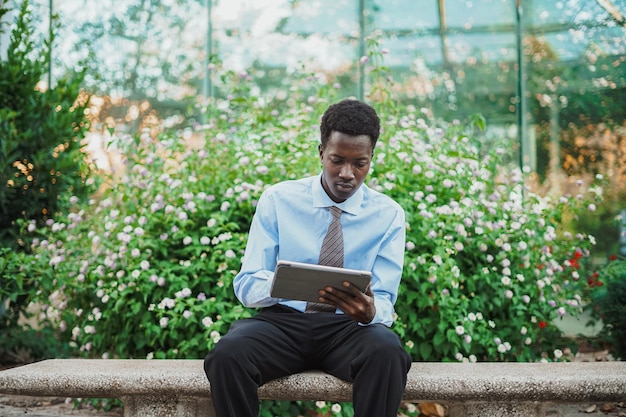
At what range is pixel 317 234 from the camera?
10.2ft

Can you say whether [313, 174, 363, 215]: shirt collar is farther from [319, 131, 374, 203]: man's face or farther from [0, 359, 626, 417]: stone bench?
[0, 359, 626, 417]: stone bench

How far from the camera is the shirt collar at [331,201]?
10.2ft

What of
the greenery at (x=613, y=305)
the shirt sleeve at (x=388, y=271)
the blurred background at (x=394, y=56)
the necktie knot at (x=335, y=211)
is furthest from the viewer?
the blurred background at (x=394, y=56)

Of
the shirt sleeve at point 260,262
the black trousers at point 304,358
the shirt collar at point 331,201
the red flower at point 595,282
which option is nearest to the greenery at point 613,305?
the red flower at point 595,282

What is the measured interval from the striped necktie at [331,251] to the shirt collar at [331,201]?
0.24 ft

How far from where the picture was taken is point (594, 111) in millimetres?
6449

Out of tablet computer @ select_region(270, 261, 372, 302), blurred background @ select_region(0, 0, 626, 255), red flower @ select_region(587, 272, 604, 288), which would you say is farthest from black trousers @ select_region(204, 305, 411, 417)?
blurred background @ select_region(0, 0, 626, 255)

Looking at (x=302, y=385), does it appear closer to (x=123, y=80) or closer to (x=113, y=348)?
(x=113, y=348)

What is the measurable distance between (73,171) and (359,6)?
3.36m

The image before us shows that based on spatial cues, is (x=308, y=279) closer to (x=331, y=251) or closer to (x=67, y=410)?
(x=331, y=251)

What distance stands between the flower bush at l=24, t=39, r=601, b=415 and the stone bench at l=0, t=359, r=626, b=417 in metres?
0.72

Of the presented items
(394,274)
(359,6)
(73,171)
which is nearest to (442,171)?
(394,274)

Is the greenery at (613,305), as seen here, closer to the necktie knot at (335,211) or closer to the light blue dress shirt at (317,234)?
the light blue dress shirt at (317,234)

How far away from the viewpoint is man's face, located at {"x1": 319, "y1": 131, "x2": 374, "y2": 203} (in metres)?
2.95
